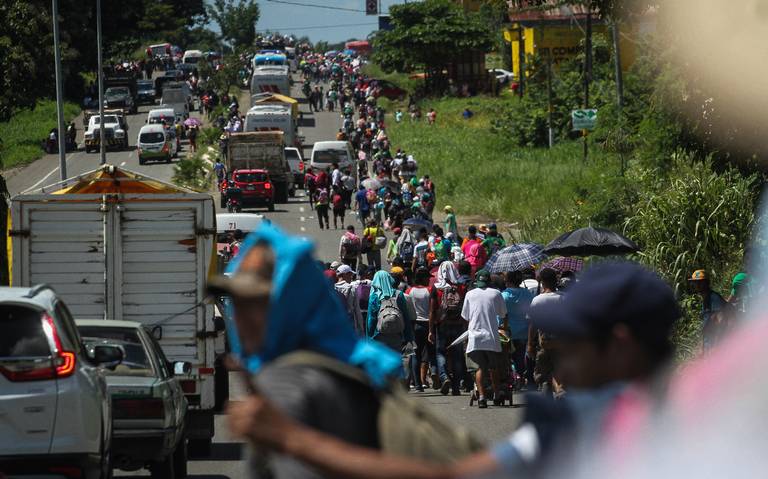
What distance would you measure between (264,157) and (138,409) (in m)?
41.4

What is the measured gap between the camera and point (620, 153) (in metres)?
30.5

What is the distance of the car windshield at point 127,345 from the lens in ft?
37.3

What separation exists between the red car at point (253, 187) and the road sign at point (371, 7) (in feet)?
173

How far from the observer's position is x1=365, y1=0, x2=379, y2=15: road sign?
9912cm

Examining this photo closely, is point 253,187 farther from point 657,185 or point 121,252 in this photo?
point 121,252

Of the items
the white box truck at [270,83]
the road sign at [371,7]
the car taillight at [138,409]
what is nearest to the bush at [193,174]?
the white box truck at [270,83]

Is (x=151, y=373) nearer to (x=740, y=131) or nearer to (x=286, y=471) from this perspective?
(x=286, y=471)

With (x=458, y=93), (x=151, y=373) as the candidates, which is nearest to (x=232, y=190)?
(x=151, y=373)

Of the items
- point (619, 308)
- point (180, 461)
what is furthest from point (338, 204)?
point (619, 308)

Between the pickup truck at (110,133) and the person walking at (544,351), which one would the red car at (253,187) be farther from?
the person walking at (544,351)

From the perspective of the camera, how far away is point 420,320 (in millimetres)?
18125

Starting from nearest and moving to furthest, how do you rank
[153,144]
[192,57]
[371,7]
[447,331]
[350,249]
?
[447,331], [350,249], [153,144], [371,7], [192,57]

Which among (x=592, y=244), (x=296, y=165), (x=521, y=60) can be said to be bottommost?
(x=296, y=165)

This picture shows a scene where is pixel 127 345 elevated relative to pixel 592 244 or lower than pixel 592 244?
elevated
